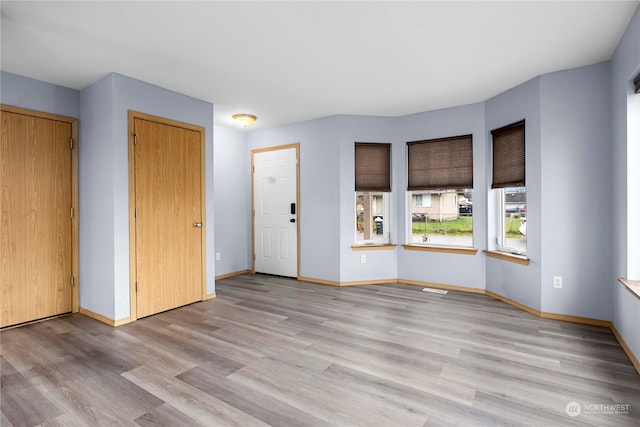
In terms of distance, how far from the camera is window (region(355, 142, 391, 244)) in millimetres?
4938

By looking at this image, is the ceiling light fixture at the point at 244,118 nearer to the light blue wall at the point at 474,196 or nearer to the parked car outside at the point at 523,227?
the light blue wall at the point at 474,196

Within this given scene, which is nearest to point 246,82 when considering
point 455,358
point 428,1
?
point 428,1

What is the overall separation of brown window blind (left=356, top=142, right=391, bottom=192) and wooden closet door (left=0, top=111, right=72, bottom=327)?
3578 millimetres

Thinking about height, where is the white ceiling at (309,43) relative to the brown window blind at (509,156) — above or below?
above

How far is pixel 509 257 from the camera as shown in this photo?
3.85 metres

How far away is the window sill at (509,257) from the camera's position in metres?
3.64

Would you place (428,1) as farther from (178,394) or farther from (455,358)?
(178,394)

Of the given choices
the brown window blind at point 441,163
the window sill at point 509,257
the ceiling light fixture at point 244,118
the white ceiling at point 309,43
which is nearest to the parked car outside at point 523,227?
the window sill at point 509,257

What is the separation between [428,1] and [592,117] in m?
2.19

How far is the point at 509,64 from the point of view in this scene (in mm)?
3170

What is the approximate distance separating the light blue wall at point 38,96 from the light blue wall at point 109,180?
12 centimetres

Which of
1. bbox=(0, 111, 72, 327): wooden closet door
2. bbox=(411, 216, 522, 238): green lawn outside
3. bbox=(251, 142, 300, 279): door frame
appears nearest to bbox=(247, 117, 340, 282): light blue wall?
bbox=(251, 142, 300, 279): door frame

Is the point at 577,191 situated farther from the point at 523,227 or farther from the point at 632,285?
the point at 632,285

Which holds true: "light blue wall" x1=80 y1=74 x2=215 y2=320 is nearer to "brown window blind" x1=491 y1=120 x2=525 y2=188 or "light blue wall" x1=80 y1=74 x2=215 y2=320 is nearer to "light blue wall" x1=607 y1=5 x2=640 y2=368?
"brown window blind" x1=491 y1=120 x2=525 y2=188
